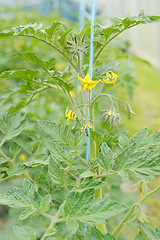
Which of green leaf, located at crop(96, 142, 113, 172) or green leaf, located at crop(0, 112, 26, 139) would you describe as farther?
green leaf, located at crop(0, 112, 26, 139)

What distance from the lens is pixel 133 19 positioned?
0.60m

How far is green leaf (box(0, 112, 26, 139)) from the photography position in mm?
681

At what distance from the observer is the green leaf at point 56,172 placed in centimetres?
52

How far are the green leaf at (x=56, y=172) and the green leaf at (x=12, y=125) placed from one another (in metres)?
0.18

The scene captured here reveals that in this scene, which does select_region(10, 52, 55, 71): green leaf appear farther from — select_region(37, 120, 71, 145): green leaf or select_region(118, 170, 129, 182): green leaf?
select_region(118, 170, 129, 182): green leaf

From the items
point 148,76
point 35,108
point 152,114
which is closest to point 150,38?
point 148,76

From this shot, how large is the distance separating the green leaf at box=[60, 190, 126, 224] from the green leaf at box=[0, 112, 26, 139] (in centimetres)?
25

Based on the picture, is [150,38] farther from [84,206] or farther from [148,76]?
[84,206]

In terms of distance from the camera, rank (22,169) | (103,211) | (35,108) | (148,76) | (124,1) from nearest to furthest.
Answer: (103,211)
(22,169)
(35,108)
(148,76)
(124,1)

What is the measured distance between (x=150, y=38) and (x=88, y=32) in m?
5.06

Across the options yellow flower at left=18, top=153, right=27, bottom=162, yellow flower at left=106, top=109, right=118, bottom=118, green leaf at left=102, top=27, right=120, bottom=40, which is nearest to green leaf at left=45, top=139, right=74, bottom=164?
yellow flower at left=106, top=109, right=118, bottom=118

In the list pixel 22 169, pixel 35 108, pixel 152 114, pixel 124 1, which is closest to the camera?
pixel 22 169

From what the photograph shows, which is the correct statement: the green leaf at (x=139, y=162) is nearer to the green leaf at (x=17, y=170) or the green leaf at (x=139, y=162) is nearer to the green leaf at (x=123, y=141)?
the green leaf at (x=123, y=141)

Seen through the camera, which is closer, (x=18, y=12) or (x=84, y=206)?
(x=84, y=206)
